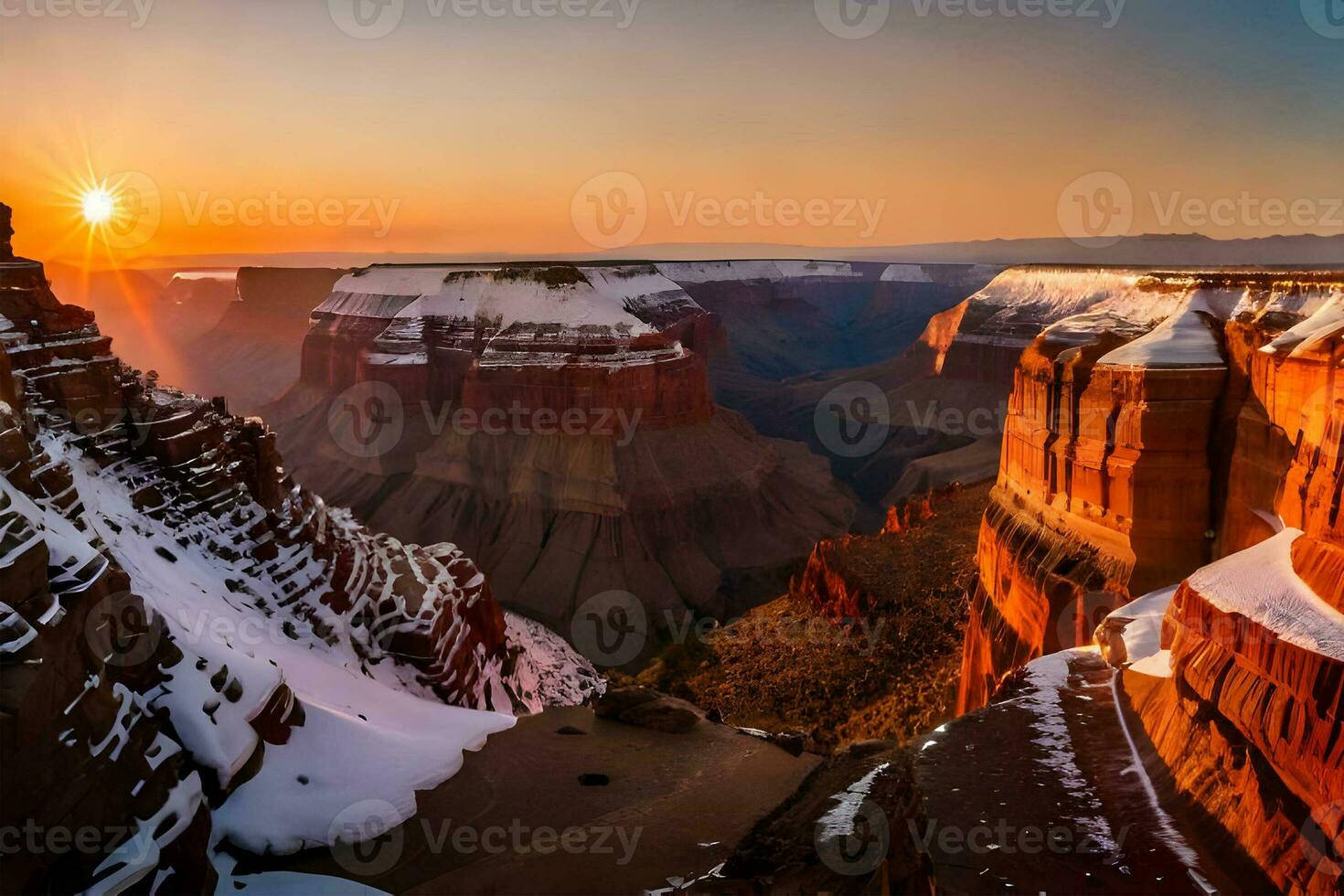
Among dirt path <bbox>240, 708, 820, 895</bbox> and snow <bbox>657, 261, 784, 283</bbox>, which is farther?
snow <bbox>657, 261, 784, 283</bbox>

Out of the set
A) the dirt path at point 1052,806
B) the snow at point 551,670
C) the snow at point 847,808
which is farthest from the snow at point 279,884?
the snow at point 551,670

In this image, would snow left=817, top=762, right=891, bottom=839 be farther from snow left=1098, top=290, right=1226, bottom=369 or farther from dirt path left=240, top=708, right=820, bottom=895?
snow left=1098, top=290, right=1226, bottom=369

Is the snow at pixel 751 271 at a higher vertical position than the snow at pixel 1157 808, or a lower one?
higher

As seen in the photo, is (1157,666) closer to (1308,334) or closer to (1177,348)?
(1308,334)

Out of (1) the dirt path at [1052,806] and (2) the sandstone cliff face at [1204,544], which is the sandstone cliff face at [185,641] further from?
(2) the sandstone cliff face at [1204,544]

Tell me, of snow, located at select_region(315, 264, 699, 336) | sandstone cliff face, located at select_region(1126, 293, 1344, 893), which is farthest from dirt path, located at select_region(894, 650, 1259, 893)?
snow, located at select_region(315, 264, 699, 336)
